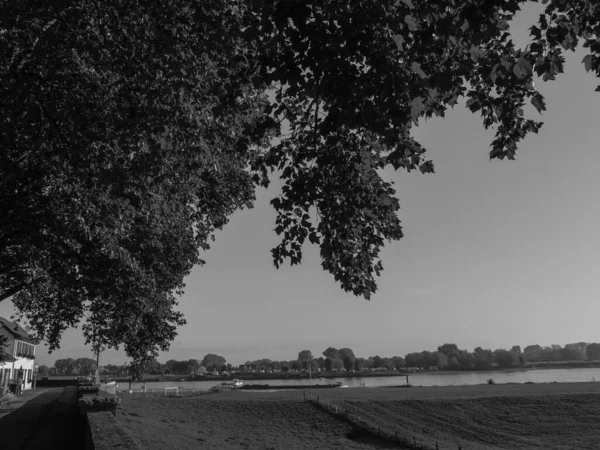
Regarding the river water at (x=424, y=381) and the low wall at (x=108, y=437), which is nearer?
the low wall at (x=108, y=437)

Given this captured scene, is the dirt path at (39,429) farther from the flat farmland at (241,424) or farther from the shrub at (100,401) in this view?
the flat farmland at (241,424)

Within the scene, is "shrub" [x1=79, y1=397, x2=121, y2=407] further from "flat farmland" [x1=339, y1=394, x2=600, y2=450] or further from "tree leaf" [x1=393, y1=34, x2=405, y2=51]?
"flat farmland" [x1=339, y1=394, x2=600, y2=450]

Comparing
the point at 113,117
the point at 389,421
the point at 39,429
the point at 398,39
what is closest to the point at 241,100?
the point at 113,117

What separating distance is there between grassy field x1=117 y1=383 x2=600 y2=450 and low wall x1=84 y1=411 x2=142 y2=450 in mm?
9767

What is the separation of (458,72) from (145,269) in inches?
385

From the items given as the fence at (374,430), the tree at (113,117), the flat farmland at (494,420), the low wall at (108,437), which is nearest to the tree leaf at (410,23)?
the tree at (113,117)

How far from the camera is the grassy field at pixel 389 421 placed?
2612 cm

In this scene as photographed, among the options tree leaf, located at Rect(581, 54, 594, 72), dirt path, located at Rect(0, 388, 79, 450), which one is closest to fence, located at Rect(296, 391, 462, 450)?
dirt path, located at Rect(0, 388, 79, 450)

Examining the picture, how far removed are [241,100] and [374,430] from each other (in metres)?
25.2

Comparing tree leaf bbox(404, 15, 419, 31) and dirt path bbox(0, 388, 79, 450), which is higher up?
tree leaf bbox(404, 15, 419, 31)

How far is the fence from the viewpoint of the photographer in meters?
26.3

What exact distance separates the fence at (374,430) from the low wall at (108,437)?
17781 mm

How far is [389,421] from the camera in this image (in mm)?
32562

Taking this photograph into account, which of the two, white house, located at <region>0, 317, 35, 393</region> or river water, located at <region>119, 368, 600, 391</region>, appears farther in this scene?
river water, located at <region>119, 368, 600, 391</region>
